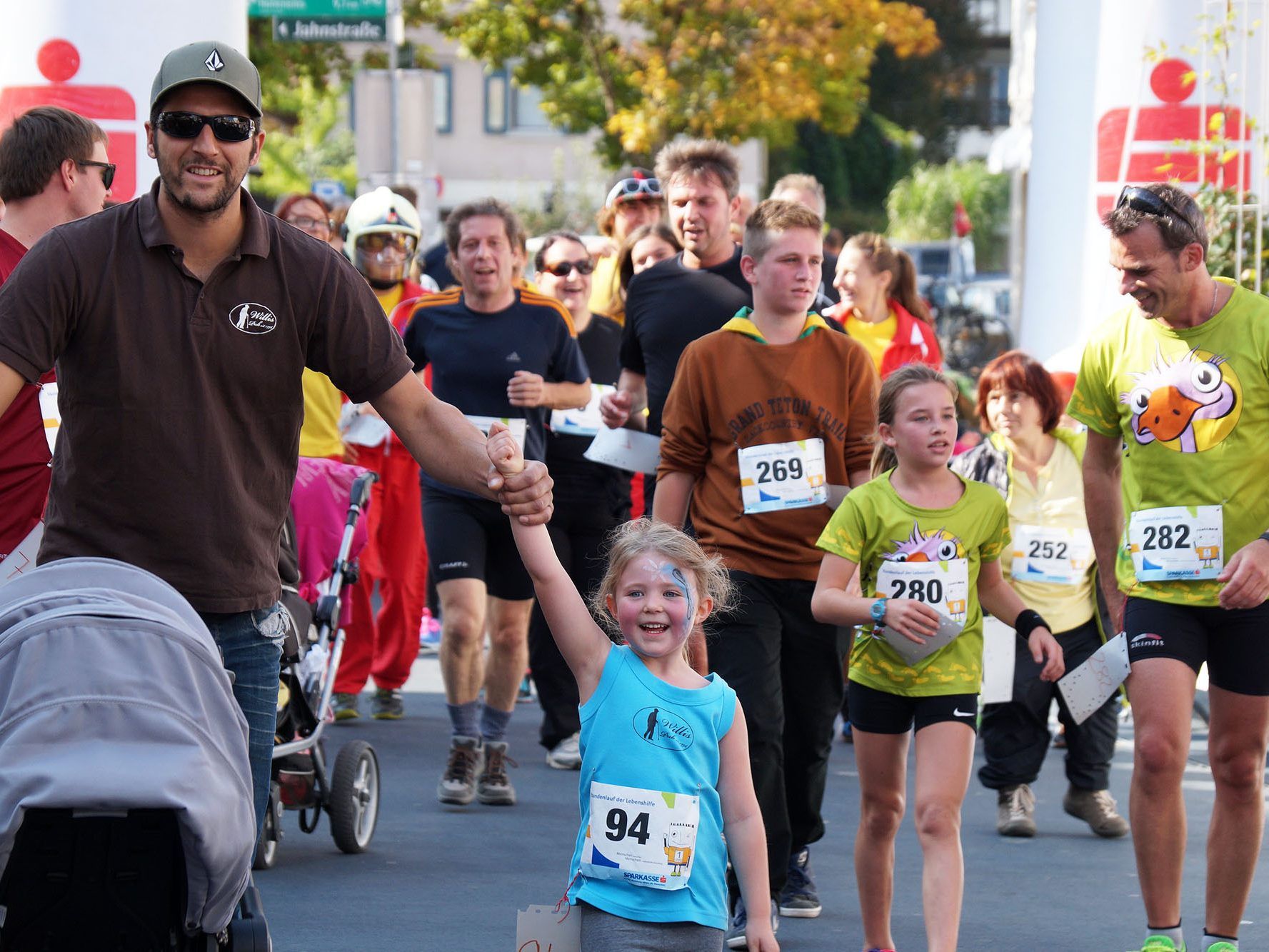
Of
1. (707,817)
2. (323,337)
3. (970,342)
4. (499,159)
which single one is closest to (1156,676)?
(707,817)

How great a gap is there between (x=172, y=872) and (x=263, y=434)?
107 cm

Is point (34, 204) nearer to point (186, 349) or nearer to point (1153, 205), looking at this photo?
point (186, 349)

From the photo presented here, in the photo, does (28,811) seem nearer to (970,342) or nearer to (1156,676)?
(1156,676)

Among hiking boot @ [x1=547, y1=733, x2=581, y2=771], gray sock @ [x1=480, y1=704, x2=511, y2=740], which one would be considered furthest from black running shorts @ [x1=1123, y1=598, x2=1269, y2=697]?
hiking boot @ [x1=547, y1=733, x2=581, y2=771]

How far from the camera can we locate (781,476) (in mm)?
6230

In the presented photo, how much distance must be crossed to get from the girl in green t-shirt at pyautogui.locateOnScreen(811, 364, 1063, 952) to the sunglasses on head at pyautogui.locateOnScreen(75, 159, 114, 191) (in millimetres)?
2286

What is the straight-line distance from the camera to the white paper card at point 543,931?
424cm

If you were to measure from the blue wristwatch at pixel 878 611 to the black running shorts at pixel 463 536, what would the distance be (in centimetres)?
286

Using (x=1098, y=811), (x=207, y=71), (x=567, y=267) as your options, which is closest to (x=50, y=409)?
(x=207, y=71)

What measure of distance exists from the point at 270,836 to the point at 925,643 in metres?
2.61

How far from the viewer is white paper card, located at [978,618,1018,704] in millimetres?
8016

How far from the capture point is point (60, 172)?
5609 millimetres

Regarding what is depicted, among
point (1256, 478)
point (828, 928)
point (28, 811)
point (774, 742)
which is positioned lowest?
point (828, 928)

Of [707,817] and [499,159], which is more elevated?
[499,159]
